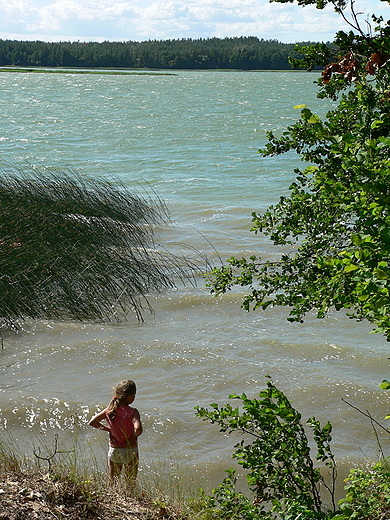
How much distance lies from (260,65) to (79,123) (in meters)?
108

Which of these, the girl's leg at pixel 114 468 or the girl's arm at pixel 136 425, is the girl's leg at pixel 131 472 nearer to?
the girl's leg at pixel 114 468

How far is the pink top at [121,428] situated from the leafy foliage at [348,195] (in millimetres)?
1350

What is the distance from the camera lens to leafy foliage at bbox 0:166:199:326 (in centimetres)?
893

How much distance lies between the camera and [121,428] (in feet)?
16.4

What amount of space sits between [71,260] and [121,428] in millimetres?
4963

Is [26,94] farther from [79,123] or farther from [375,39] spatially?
[375,39]

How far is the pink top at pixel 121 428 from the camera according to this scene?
16.5 ft

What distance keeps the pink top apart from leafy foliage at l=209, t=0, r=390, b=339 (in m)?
1.35

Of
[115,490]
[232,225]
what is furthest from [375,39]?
[232,225]

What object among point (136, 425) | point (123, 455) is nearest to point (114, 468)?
point (123, 455)

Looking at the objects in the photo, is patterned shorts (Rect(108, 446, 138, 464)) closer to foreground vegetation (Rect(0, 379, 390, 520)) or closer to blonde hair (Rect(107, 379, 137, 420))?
blonde hair (Rect(107, 379, 137, 420))

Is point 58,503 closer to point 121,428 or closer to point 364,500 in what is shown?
point 121,428

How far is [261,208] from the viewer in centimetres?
1820

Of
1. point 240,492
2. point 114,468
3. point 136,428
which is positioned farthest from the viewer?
point 114,468
